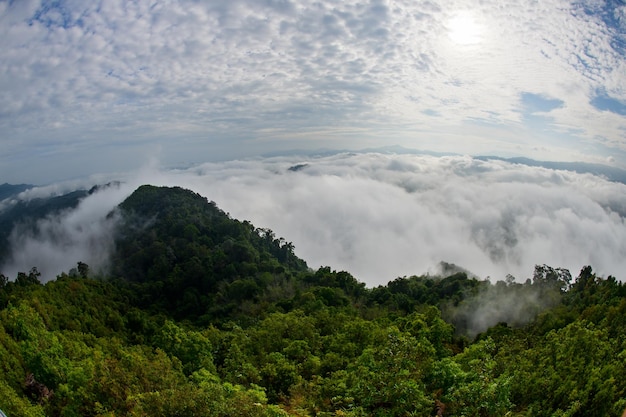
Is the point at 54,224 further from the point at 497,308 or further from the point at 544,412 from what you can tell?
the point at 544,412

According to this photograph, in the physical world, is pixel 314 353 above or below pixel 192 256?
above

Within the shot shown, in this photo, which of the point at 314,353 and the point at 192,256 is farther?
the point at 192,256

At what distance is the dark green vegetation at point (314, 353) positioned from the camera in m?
14.5

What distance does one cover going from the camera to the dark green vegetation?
14.5m

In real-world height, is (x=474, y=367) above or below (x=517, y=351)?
above

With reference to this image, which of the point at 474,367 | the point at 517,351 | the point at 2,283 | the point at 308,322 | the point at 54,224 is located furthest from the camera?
the point at 54,224

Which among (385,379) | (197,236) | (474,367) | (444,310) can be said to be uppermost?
(385,379)

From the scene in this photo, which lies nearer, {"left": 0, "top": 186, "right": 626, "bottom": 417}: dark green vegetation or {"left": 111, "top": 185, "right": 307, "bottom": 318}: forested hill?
{"left": 0, "top": 186, "right": 626, "bottom": 417}: dark green vegetation

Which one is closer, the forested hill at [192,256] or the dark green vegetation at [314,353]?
the dark green vegetation at [314,353]

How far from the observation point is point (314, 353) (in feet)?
91.8

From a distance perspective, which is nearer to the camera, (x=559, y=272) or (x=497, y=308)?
(x=497, y=308)

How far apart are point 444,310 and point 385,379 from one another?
4348 centimetres

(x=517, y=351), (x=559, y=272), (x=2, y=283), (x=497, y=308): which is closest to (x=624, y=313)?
(x=517, y=351)

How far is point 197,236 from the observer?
88688mm
